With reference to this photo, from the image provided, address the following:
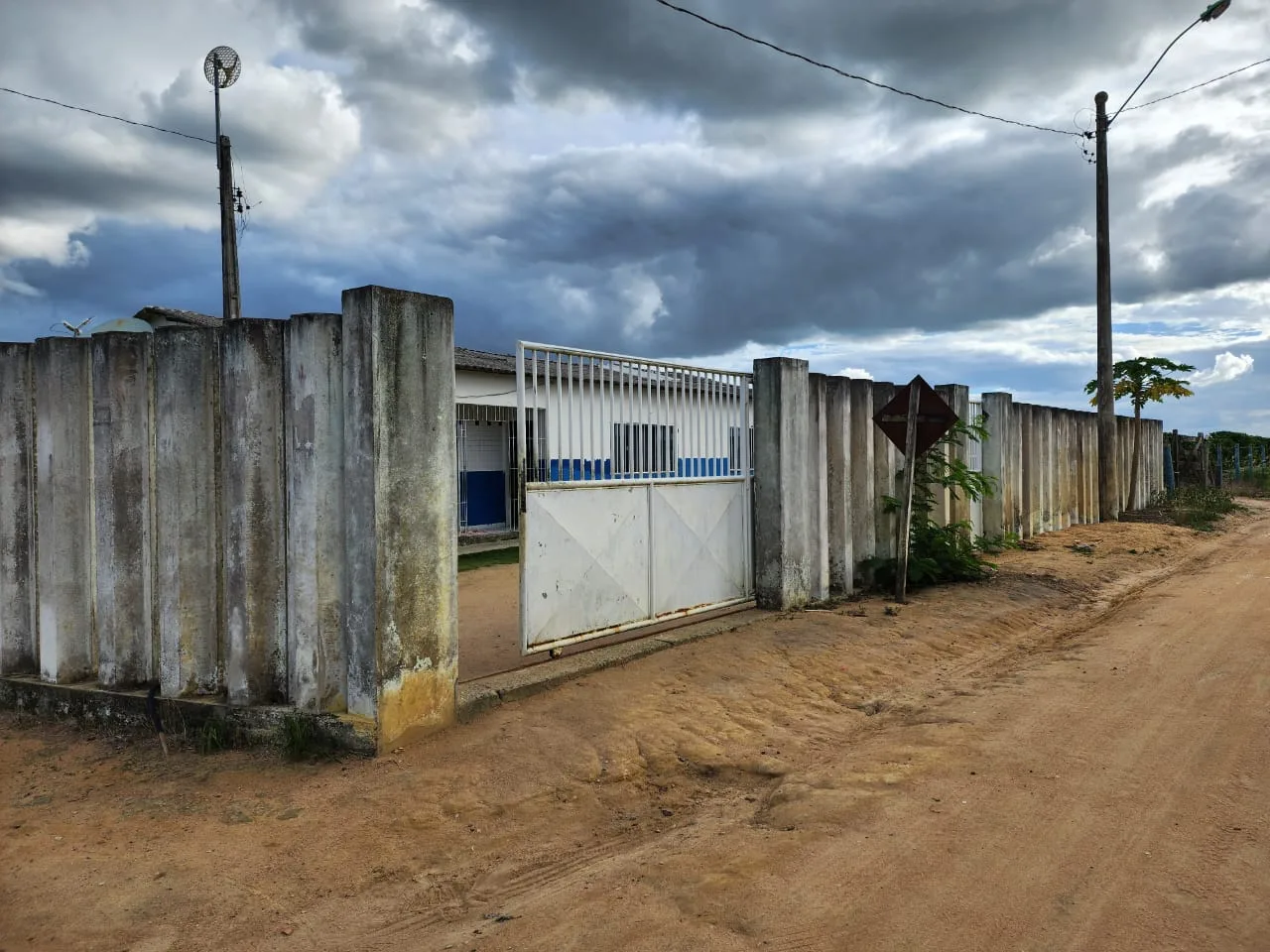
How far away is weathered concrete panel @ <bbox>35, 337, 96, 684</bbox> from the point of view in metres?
6.20

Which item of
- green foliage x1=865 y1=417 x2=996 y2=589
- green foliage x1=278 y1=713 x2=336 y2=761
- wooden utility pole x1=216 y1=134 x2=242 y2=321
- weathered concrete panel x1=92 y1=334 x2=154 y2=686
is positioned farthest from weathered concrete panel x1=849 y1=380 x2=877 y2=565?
wooden utility pole x1=216 y1=134 x2=242 y2=321

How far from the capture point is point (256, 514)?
525 centimetres

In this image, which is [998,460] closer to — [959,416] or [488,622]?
[959,416]

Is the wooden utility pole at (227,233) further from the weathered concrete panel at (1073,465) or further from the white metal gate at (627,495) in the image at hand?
the weathered concrete panel at (1073,465)

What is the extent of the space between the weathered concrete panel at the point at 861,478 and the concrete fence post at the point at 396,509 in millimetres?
6006

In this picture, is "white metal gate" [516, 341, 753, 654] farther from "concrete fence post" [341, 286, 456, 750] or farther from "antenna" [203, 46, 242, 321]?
"antenna" [203, 46, 242, 321]

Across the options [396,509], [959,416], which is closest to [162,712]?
[396,509]

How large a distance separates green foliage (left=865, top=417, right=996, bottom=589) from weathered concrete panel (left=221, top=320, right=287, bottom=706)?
272 inches

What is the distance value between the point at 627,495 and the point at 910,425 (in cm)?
376

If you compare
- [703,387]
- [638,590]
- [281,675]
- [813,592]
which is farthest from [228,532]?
[813,592]

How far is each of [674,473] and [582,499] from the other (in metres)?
1.34

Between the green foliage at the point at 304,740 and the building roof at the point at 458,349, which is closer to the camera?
the green foliage at the point at 304,740

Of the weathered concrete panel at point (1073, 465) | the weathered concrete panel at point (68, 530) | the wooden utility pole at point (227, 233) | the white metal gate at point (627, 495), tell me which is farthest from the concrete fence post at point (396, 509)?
the weathered concrete panel at point (1073, 465)

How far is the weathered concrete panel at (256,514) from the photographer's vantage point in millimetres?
5250
